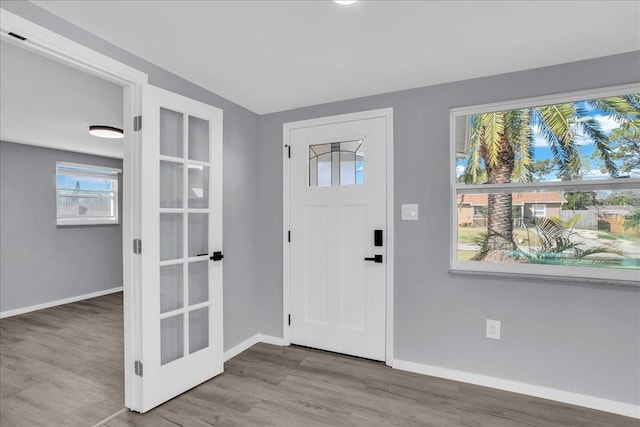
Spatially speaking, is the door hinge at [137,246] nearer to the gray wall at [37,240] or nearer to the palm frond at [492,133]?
the palm frond at [492,133]

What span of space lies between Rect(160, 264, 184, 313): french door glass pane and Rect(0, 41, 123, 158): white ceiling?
5.47 ft

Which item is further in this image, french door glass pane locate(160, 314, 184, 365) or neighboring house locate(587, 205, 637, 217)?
french door glass pane locate(160, 314, 184, 365)

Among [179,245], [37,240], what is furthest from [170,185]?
A: [37,240]

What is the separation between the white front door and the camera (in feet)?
6.88

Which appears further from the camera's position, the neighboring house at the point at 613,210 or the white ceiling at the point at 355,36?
the neighboring house at the point at 613,210

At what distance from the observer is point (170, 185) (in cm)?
230

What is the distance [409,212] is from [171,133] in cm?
204

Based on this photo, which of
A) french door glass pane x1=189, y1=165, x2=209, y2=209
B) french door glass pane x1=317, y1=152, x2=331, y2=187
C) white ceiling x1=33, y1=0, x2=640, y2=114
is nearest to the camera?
white ceiling x1=33, y1=0, x2=640, y2=114

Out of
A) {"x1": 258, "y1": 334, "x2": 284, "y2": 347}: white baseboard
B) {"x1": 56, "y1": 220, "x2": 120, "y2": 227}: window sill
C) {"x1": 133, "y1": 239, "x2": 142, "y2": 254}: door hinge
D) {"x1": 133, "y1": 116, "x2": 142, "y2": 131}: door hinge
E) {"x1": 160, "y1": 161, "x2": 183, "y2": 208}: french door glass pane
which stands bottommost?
{"x1": 258, "y1": 334, "x2": 284, "y2": 347}: white baseboard

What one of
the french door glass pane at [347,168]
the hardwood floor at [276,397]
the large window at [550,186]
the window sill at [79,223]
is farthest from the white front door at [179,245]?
the window sill at [79,223]

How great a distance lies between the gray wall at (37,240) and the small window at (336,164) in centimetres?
438

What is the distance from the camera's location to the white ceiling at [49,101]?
2.25 meters

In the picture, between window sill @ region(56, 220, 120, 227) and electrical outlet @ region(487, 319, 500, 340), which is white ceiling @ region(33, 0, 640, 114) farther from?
window sill @ region(56, 220, 120, 227)

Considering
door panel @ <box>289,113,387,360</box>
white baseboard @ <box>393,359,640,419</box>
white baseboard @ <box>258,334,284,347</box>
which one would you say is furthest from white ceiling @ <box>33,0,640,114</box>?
white baseboard @ <box>258,334,284,347</box>
